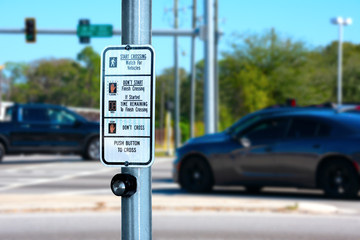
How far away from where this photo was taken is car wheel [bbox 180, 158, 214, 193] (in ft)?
42.0

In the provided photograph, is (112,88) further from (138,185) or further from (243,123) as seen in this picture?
(243,123)

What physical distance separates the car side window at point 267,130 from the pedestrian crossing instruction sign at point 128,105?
29.9 ft

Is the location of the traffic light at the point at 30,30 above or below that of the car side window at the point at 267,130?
above

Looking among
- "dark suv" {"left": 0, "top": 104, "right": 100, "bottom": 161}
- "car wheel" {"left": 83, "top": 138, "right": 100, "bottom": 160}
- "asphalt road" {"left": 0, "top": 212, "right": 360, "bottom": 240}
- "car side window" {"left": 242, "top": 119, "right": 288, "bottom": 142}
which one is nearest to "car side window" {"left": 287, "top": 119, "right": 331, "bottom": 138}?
"car side window" {"left": 242, "top": 119, "right": 288, "bottom": 142}

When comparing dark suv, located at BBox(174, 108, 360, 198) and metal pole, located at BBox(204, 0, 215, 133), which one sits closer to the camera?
dark suv, located at BBox(174, 108, 360, 198)

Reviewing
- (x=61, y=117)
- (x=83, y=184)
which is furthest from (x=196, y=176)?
(x=61, y=117)

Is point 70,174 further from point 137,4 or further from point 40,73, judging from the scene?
point 40,73

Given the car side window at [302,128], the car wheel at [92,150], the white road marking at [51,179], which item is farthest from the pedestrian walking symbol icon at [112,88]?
the car wheel at [92,150]

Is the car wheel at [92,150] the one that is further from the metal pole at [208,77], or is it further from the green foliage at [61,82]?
the green foliage at [61,82]

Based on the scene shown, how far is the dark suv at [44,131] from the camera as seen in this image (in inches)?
912

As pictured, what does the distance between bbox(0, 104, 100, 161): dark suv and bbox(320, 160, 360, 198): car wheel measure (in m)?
13.0

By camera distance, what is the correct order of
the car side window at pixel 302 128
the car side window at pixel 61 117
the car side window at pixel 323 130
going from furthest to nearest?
the car side window at pixel 61 117, the car side window at pixel 302 128, the car side window at pixel 323 130

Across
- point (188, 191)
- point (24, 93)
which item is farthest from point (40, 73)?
point (188, 191)

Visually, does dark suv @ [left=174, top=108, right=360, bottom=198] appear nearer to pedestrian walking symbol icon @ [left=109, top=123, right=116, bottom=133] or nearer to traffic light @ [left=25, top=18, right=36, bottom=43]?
pedestrian walking symbol icon @ [left=109, top=123, right=116, bottom=133]
